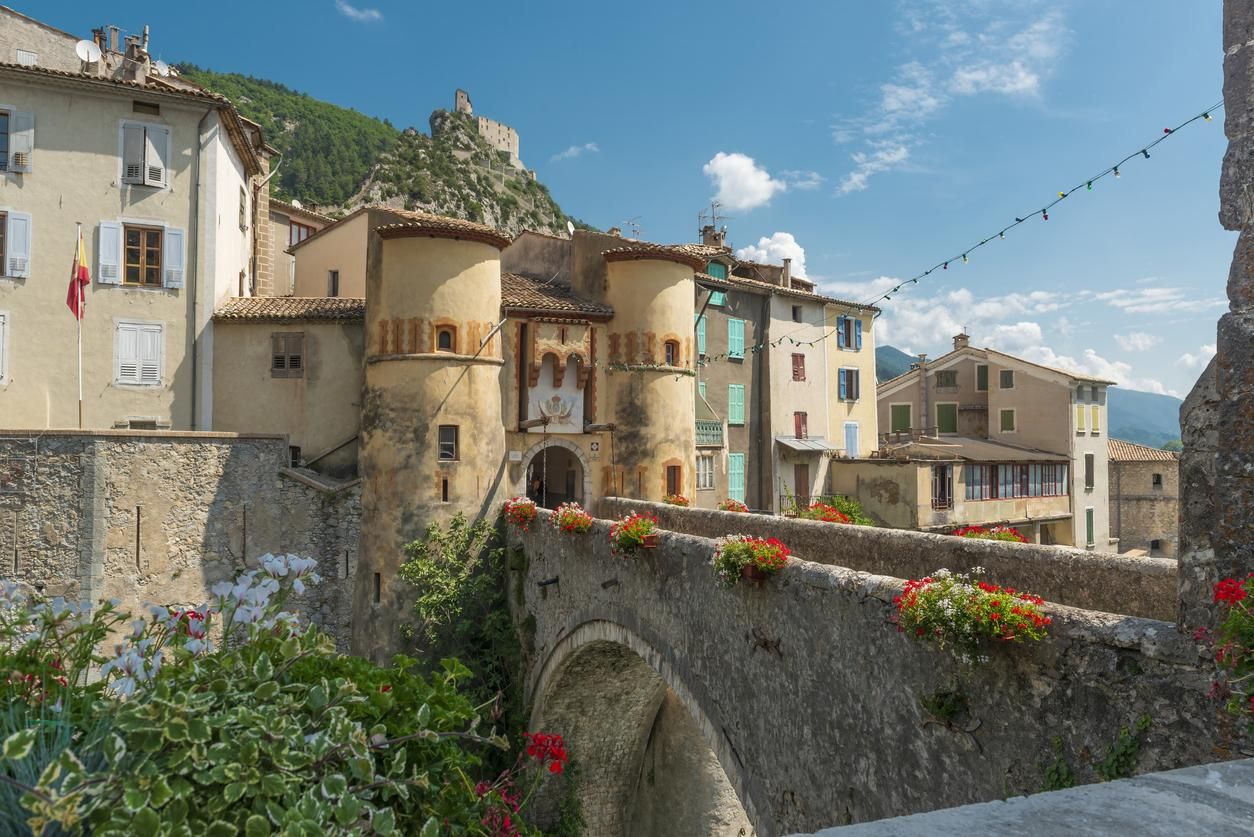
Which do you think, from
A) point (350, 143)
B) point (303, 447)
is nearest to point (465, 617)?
point (303, 447)

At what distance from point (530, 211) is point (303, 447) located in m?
71.7

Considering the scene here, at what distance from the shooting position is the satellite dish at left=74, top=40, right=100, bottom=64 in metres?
24.3

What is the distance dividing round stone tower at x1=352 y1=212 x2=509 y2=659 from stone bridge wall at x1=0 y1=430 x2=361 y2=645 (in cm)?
142

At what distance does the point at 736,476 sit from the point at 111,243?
22124mm

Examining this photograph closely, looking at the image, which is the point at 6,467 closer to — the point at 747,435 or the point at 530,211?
the point at 747,435

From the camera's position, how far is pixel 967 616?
6.37 m

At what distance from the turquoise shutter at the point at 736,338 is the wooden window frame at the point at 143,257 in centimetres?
1973

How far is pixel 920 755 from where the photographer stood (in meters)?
7.26

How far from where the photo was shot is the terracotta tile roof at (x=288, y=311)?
22.5 m

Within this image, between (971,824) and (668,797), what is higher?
(971,824)

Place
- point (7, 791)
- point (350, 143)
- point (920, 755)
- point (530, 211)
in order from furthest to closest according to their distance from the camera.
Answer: point (350, 143) < point (530, 211) < point (920, 755) < point (7, 791)

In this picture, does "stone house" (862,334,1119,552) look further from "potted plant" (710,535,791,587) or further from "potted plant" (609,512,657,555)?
"potted plant" (710,535,791,587)

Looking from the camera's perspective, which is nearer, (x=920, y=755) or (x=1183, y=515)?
(x=1183, y=515)

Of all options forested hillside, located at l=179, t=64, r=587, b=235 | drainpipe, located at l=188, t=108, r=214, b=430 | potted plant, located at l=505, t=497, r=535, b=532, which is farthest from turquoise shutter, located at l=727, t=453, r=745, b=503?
forested hillside, located at l=179, t=64, r=587, b=235
